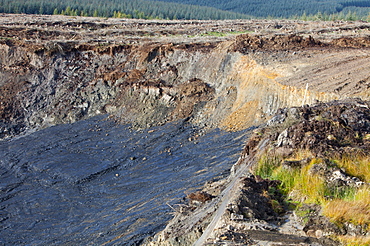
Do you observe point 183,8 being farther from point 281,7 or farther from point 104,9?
point 281,7

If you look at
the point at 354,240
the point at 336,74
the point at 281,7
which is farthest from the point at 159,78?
the point at 281,7

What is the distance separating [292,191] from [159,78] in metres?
12.6

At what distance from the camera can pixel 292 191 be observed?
787cm

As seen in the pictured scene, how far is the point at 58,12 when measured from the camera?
5169cm

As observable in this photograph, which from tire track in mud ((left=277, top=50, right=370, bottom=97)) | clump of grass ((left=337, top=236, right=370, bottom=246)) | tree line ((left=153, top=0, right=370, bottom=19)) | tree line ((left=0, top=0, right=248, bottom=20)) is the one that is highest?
tree line ((left=153, top=0, right=370, bottom=19))

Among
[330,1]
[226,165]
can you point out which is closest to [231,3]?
[330,1]

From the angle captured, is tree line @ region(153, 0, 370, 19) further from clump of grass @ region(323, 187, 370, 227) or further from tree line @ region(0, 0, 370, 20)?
clump of grass @ region(323, 187, 370, 227)

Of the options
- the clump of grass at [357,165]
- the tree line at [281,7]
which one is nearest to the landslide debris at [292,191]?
the clump of grass at [357,165]

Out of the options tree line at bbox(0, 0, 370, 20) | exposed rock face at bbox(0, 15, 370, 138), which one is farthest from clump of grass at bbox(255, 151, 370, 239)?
tree line at bbox(0, 0, 370, 20)

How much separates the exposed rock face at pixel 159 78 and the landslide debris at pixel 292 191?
182 inches

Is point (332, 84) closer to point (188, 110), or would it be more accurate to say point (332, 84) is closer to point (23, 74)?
point (188, 110)

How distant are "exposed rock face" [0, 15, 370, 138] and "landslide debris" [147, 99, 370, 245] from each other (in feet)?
15.2

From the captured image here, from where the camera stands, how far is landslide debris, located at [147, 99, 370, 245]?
21.0 ft

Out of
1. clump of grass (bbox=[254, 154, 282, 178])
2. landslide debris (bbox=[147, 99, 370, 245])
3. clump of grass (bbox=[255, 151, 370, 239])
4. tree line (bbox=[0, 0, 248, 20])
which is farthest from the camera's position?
tree line (bbox=[0, 0, 248, 20])
